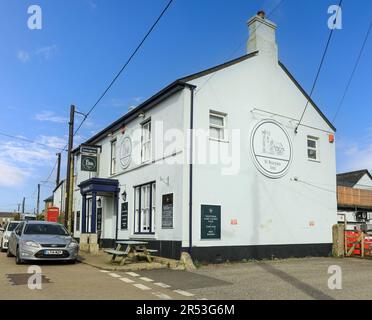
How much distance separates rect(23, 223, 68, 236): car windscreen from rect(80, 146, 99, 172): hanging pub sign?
7306 mm

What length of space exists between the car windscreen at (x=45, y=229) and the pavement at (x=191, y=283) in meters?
1.38

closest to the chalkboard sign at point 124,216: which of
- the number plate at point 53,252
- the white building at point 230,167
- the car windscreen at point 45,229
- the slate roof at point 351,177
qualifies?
the white building at point 230,167

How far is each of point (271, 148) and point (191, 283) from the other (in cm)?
841

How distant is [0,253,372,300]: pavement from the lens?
869cm

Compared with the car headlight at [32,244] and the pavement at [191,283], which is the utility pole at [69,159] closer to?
the pavement at [191,283]

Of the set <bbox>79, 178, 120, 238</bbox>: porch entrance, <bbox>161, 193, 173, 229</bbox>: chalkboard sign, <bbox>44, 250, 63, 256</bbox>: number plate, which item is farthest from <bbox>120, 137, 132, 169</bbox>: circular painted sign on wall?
<bbox>44, 250, 63, 256</bbox>: number plate

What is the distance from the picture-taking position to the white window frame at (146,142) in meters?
17.8

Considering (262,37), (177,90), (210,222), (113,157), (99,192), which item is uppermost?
(262,37)

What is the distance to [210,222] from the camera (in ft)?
48.6

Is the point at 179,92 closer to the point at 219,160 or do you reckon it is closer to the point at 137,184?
the point at 219,160

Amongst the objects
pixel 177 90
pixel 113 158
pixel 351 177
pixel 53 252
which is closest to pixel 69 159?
pixel 113 158

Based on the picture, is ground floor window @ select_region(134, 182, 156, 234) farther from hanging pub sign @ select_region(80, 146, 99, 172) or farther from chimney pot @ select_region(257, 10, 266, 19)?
chimney pot @ select_region(257, 10, 266, 19)

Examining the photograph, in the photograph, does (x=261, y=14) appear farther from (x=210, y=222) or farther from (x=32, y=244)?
(x=32, y=244)

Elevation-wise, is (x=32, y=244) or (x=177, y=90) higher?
(x=177, y=90)
